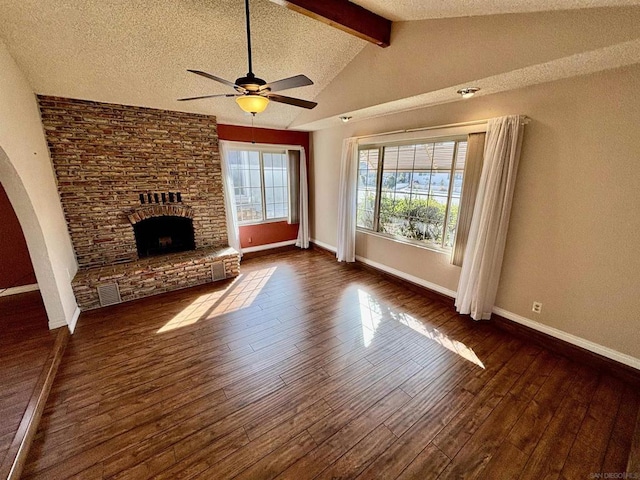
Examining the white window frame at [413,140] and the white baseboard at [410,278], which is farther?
the white baseboard at [410,278]

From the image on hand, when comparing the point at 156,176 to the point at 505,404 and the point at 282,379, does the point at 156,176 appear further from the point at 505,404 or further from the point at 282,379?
the point at 505,404

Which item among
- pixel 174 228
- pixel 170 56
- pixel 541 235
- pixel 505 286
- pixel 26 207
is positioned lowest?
pixel 505 286

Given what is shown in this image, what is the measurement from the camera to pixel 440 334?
2920 mm

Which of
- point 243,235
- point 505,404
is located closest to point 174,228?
point 243,235

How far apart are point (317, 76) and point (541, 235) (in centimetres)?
339

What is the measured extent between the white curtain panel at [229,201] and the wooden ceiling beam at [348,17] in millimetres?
2929

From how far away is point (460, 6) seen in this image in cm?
211

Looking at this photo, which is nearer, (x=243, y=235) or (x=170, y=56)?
(x=170, y=56)

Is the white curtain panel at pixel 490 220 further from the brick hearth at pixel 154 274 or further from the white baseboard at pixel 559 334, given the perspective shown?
the brick hearth at pixel 154 274

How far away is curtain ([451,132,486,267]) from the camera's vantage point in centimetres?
293

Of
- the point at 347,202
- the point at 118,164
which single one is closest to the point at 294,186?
the point at 347,202

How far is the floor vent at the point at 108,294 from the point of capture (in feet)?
11.4

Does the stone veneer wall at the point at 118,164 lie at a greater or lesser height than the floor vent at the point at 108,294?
greater

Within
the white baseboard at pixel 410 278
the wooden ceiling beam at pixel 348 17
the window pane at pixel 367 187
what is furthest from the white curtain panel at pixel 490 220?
the window pane at pixel 367 187
